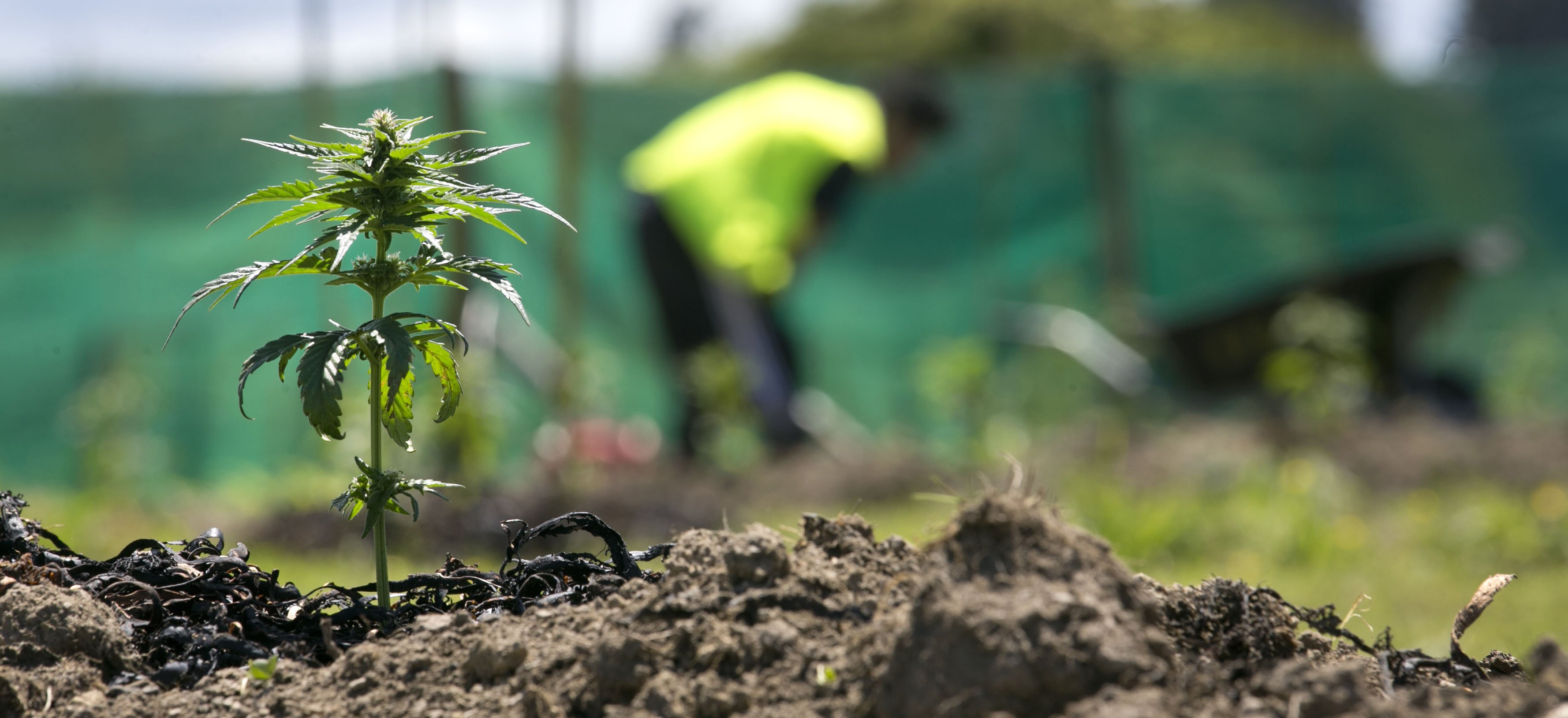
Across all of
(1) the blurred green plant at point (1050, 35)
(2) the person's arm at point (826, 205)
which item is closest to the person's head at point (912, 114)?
(2) the person's arm at point (826, 205)

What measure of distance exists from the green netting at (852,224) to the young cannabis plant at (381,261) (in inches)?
205

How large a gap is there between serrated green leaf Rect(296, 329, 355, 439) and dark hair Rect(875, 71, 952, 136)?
6997 mm

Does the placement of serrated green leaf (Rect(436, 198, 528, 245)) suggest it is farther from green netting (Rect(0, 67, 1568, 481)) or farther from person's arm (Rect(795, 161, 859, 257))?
person's arm (Rect(795, 161, 859, 257))

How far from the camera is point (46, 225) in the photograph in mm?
7324

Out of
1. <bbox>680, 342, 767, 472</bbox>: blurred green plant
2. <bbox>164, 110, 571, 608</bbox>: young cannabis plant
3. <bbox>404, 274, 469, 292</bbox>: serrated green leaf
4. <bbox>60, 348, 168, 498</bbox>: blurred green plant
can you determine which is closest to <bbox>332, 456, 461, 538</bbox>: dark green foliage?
<bbox>164, 110, 571, 608</bbox>: young cannabis plant

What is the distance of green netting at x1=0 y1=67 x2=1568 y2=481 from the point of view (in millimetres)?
7223

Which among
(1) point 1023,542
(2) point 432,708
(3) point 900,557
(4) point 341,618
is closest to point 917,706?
(1) point 1023,542

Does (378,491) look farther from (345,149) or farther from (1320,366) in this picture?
(1320,366)

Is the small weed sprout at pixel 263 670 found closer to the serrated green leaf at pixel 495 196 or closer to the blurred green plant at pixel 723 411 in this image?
the serrated green leaf at pixel 495 196

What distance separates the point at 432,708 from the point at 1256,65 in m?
20.3

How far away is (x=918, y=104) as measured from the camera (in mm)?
8336

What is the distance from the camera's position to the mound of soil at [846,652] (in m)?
1.38

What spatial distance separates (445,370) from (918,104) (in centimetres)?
692

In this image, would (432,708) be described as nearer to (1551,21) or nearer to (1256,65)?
(1256,65)
